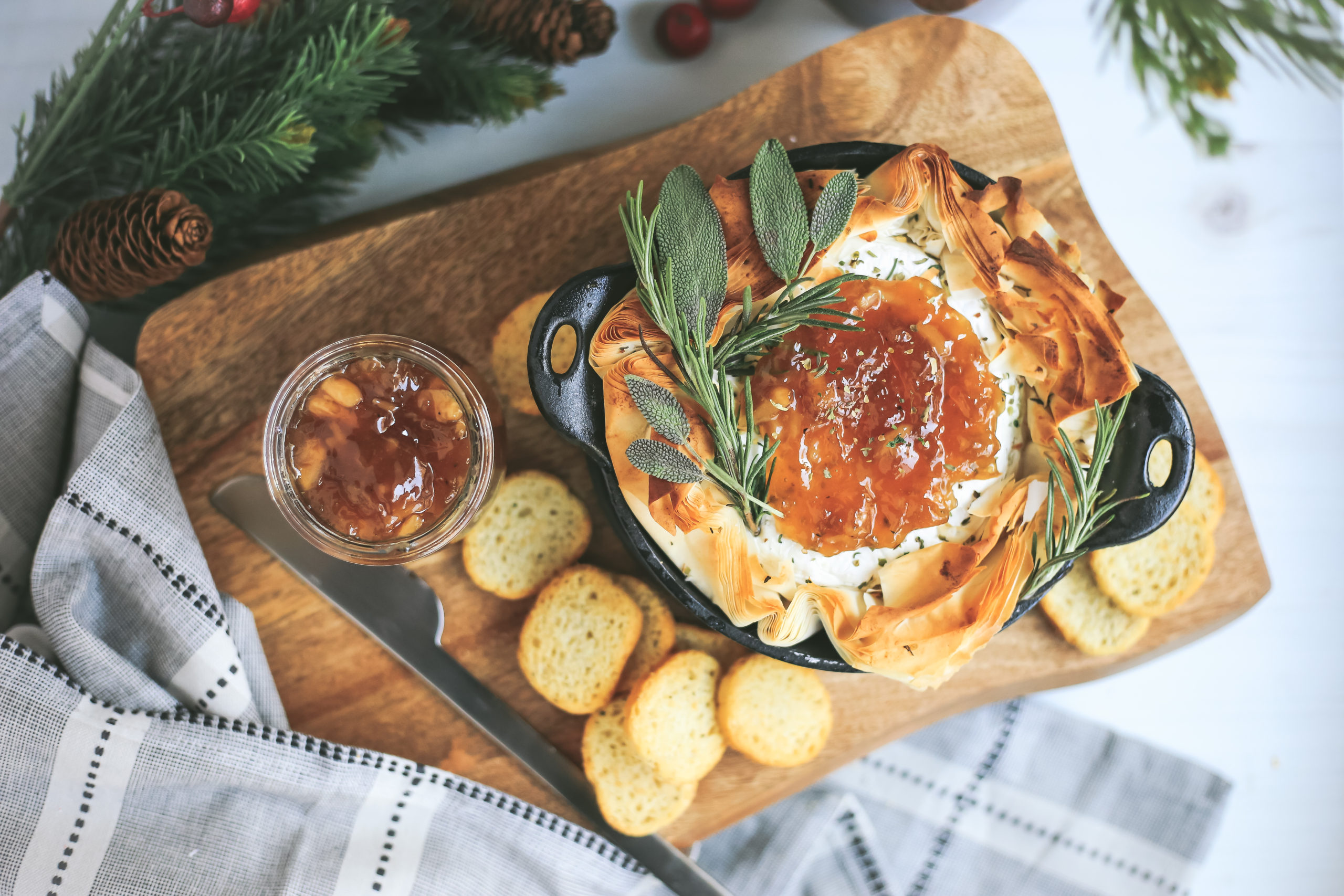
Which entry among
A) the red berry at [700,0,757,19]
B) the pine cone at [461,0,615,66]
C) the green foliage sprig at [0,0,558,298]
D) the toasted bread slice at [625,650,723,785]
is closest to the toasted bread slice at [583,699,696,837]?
the toasted bread slice at [625,650,723,785]

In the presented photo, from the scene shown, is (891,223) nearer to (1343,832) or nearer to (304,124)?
(304,124)

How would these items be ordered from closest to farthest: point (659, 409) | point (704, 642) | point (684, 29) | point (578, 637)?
point (659, 409)
point (578, 637)
point (704, 642)
point (684, 29)

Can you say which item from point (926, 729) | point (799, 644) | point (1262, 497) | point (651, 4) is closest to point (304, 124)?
point (651, 4)

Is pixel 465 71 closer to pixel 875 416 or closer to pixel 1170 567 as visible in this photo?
pixel 875 416

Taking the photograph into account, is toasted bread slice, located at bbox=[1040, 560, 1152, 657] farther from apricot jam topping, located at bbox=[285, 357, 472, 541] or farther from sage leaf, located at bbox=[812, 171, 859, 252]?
apricot jam topping, located at bbox=[285, 357, 472, 541]

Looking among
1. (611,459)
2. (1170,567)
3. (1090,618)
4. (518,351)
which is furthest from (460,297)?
(1170,567)
